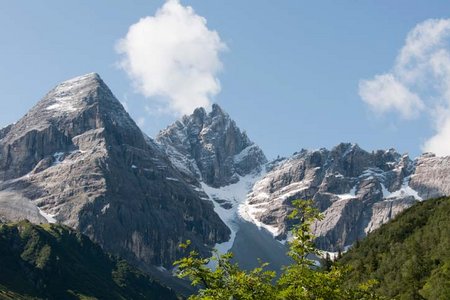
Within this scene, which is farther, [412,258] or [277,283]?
[412,258]

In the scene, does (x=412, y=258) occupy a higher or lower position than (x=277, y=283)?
higher

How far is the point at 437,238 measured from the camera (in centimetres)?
15988

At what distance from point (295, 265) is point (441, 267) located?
408 feet

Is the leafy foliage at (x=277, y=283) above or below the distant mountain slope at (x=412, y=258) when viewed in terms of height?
below

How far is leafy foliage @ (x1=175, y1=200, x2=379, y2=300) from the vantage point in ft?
74.1

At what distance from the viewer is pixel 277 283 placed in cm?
2400

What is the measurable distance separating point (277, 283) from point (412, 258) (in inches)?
5332

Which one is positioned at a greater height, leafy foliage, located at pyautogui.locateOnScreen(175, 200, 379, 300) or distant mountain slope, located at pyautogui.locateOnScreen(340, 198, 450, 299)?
distant mountain slope, located at pyautogui.locateOnScreen(340, 198, 450, 299)

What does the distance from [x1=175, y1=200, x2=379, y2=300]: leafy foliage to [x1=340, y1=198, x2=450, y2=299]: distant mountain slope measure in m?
86.0

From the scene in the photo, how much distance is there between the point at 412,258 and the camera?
149 metres

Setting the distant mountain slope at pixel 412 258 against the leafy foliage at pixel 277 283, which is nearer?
the leafy foliage at pixel 277 283

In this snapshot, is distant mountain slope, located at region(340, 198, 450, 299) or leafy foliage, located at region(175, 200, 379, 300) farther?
distant mountain slope, located at region(340, 198, 450, 299)

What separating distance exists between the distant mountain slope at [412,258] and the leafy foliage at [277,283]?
8604 centimetres

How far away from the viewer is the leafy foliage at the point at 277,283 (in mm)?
22578
